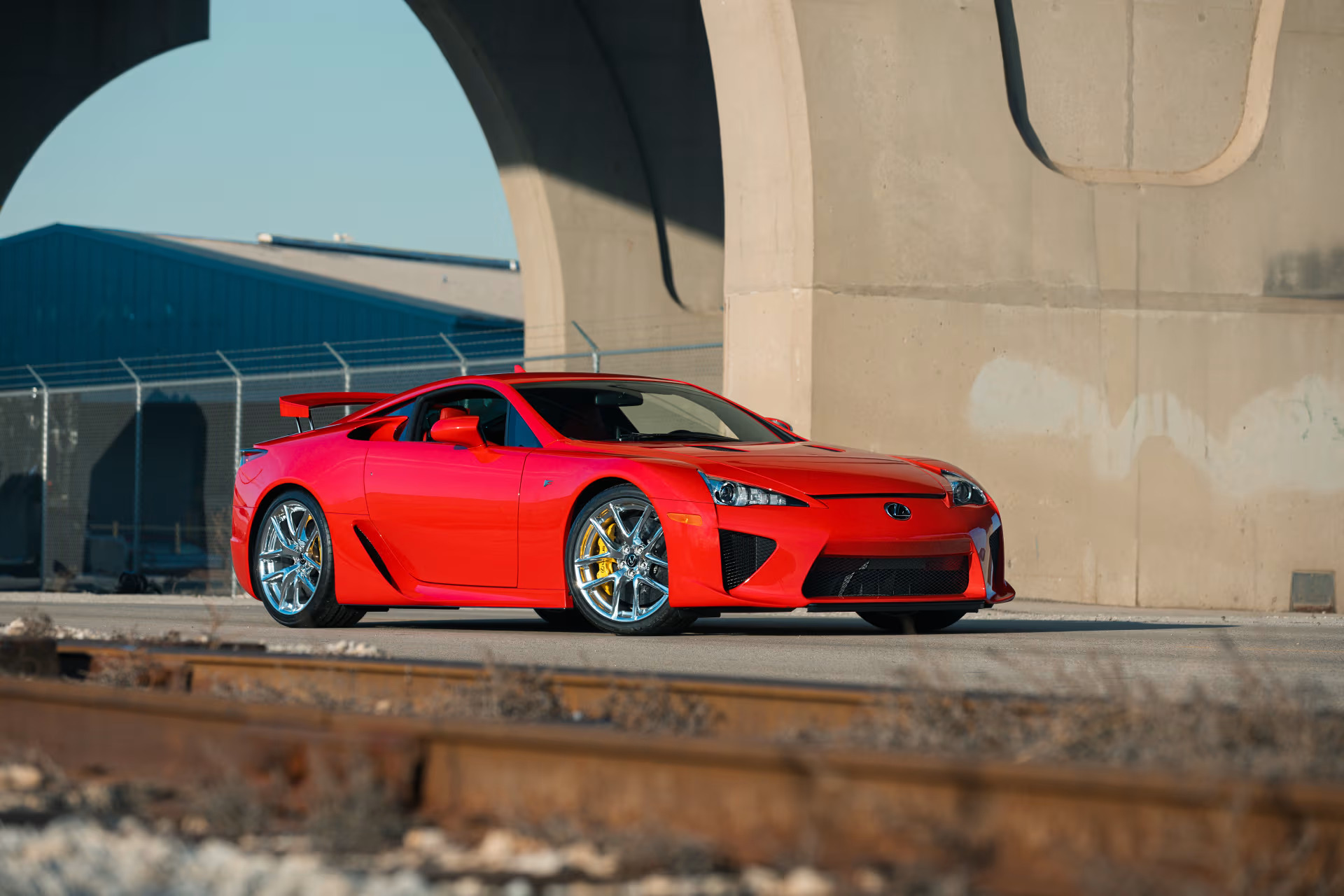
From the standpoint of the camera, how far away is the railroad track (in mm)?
2773

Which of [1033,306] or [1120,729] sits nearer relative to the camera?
[1120,729]

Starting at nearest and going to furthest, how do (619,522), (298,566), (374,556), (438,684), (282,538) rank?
(438,684), (619,522), (374,556), (298,566), (282,538)

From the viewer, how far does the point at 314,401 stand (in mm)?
10453

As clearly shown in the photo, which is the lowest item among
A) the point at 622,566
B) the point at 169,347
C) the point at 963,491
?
the point at 622,566

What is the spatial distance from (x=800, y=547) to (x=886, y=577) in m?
0.50

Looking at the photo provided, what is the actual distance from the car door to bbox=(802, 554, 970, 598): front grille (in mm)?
1560

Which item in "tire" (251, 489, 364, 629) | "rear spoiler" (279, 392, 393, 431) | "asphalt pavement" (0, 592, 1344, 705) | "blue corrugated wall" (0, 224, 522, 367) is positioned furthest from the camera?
"blue corrugated wall" (0, 224, 522, 367)

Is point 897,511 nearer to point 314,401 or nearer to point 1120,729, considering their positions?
point 314,401

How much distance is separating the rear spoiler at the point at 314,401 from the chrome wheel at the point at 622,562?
249 centimetres

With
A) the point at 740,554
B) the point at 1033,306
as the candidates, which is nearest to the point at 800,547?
the point at 740,554

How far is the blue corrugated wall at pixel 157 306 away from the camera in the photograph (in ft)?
126

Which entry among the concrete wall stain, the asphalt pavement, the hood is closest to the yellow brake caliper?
the asphalt pavement

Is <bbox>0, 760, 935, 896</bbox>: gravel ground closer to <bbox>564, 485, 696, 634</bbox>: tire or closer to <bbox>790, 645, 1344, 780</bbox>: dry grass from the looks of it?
<bbox>790, 645, 1344, 780</bbox>: dry grass

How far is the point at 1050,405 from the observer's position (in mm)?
13383
